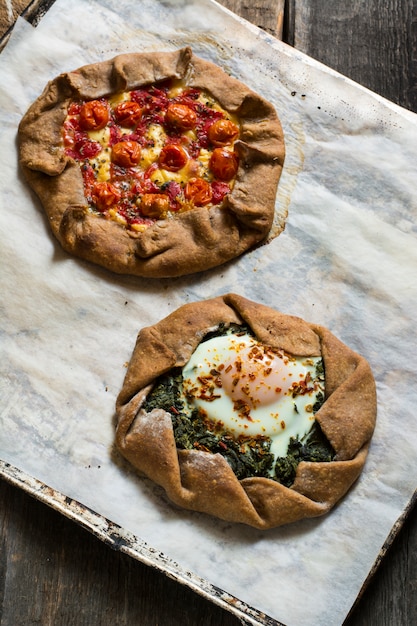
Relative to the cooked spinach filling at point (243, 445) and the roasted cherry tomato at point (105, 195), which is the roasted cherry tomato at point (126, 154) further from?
the cooked spinach filling at point (243, 445)

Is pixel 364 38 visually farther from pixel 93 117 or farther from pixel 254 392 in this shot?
pixel 254 392

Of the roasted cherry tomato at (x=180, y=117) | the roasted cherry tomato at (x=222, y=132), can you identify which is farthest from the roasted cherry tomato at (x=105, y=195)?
the roasted cherry tomato at (x=222, y=132)

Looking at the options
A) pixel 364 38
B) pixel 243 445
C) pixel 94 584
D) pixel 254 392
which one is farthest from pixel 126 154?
pixel 94 584

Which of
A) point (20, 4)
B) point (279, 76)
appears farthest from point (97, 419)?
point (20, 4)

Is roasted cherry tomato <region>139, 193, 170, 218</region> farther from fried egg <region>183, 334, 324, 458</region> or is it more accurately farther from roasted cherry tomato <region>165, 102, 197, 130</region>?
fried egg <region>183, 334, 324, 458</region>

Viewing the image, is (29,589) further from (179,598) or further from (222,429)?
(222,429)
